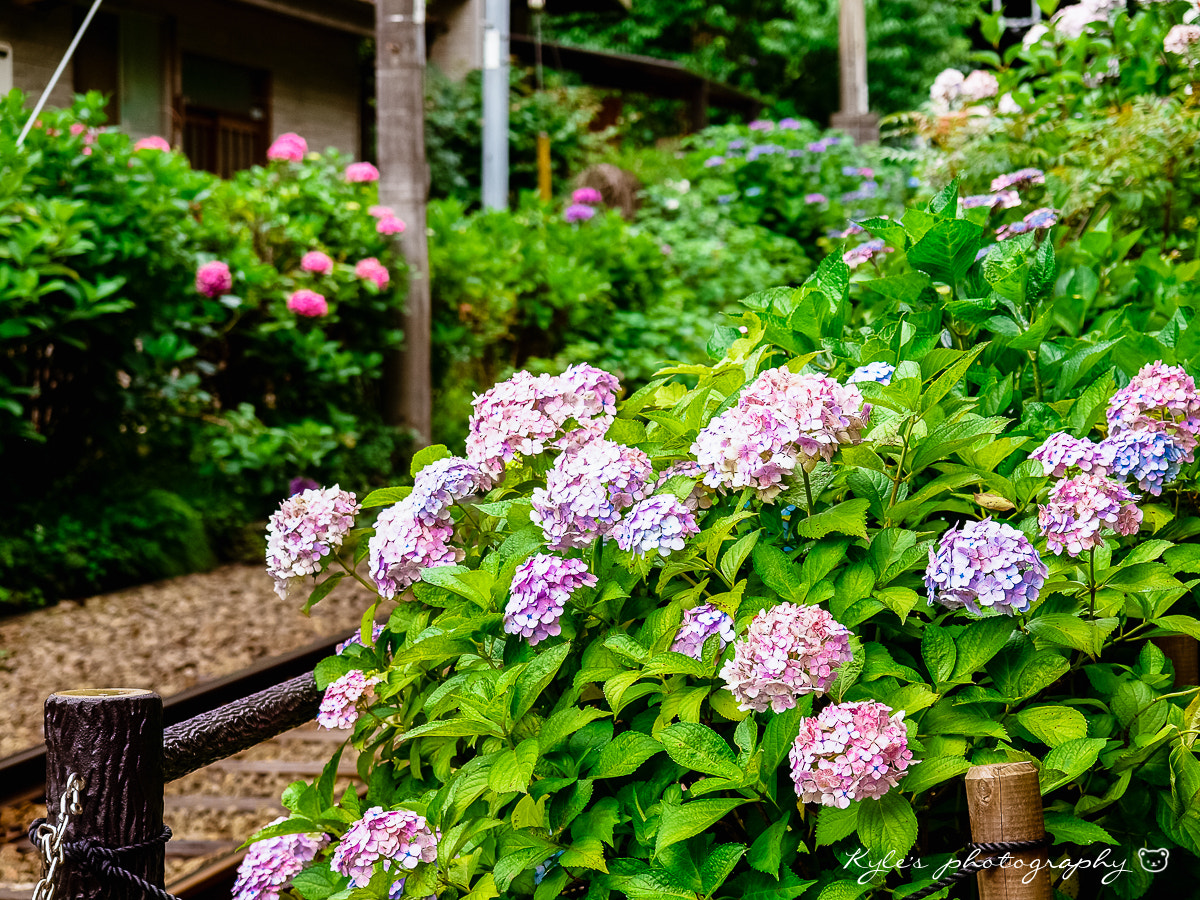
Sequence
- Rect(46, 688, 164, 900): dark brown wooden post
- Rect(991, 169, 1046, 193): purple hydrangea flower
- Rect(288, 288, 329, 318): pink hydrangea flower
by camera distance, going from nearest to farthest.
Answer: Rect(46, 688, 164, 900): dark brown wooden post
Rect(991, 169, 1046, 193): purple hydrangea flower
Rect(288, 288, 329, 318): pink hydrangea flower

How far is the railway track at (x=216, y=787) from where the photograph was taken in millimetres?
3068

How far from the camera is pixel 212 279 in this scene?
5973 millimetres

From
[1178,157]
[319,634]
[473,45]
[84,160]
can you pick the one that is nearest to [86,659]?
[319,634]

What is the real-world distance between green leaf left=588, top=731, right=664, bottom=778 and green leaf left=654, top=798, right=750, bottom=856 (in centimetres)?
→ 8

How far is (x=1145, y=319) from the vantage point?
2.55 m

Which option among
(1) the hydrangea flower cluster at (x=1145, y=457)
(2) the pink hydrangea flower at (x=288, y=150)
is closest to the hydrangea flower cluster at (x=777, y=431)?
(1) the hydrangea flower cluster at (x=1145, y=457)

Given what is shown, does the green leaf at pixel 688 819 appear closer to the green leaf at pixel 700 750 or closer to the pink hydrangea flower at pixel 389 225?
the green leaf at pixel 700 750

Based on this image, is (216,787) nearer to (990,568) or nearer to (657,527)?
(657,527)

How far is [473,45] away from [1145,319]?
14.0 m

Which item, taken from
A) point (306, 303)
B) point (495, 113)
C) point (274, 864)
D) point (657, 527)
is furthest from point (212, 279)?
point (495, 113)

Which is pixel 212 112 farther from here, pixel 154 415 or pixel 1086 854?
pixel 1086 854

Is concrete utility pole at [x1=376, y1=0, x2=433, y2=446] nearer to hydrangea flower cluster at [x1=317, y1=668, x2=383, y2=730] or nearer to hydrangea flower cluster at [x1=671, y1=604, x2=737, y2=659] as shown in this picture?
hydrangea flower cluster at [x1=317, y1=668, x2=383, y2=730]

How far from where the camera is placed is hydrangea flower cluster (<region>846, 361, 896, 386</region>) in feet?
5.64

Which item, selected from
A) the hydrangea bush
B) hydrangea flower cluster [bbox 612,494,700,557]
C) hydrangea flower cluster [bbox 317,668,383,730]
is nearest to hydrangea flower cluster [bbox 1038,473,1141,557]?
the hydrangea bush
